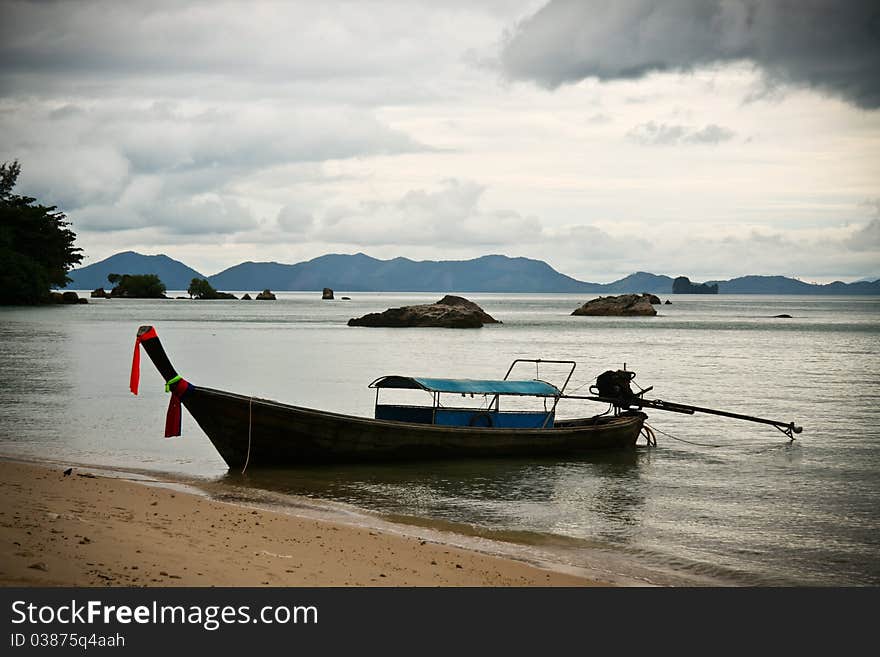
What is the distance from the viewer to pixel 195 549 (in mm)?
9133

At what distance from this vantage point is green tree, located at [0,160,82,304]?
293ft

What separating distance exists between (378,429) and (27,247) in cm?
8794

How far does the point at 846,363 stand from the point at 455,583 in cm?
4439

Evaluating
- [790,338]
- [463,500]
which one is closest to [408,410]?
[463,500]

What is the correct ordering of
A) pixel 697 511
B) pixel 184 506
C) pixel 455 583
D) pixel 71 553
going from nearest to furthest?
pixel 71 553, pixel 455 583, pixel 184 506, pixel 697 511

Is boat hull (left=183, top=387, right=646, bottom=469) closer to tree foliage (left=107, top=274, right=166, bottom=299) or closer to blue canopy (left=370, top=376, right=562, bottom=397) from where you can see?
blue canopy (left=370, top=376, right=562, bottom=397)

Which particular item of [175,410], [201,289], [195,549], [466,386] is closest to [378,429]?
[466,386]

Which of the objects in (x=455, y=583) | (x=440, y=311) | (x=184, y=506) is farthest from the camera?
(x=440, y=311)

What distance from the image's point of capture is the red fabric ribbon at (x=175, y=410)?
15232mm

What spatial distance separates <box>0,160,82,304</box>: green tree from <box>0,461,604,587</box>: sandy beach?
8462 cm

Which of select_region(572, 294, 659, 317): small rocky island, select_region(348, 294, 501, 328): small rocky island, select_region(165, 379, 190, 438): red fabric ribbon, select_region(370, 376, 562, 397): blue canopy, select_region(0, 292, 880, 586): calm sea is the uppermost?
select_region(572, 294, 659, 317): small rocky island

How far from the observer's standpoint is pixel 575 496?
15.8 m

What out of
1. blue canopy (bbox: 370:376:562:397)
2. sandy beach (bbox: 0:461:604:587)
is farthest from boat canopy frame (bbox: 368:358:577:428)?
sandy beach (bbox: 0:461:604:587)

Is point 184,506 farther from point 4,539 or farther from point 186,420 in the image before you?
point 186,420
